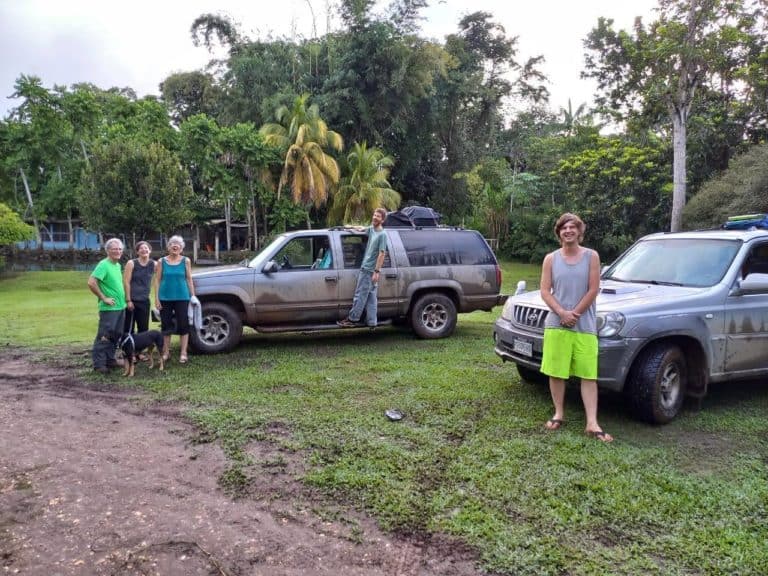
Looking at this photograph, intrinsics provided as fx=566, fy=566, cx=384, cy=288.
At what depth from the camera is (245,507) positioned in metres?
3.50

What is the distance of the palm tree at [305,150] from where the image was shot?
26.8m

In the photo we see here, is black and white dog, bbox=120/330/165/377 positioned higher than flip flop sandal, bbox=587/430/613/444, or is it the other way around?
black and white dog, bbox=120/330/165/377

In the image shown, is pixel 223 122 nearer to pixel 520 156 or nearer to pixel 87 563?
pixel 520 156

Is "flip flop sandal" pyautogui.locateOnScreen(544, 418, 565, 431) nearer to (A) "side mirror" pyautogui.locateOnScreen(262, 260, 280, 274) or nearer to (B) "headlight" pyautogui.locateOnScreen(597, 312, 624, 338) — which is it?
(B) "headlight" pyautogui.locateOnScreen(597, 312, 624, 338)

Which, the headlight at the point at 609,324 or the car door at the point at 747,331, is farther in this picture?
the car door at the point at 747,331

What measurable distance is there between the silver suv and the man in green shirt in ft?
15.0

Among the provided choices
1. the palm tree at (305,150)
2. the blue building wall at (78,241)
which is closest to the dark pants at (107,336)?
the palm tree at (305,150)

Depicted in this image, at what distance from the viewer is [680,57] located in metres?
16.2

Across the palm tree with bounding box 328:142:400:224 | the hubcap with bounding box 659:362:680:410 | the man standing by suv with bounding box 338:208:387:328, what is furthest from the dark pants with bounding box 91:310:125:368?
the palm tree with bounding box 328:142:400:224

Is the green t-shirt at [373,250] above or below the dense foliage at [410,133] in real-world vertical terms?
below

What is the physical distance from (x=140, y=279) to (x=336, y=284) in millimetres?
2666

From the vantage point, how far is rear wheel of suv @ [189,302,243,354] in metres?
7.81

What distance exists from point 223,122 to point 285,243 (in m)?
28.2

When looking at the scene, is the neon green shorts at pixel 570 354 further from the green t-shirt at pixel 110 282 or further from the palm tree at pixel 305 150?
the palm tree at pixel 305 150
